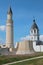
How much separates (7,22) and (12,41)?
33.6 ft

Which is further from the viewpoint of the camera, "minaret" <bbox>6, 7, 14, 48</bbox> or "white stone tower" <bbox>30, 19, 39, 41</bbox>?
"minaret" <bbox>6, 7, 14, 48</bbox>

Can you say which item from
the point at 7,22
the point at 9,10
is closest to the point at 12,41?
the point at 7,22

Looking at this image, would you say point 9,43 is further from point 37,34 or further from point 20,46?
point 20,46

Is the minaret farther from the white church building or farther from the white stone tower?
the white stone tower

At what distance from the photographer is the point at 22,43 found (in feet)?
254

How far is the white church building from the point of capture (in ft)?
257

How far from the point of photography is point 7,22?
111688 mm

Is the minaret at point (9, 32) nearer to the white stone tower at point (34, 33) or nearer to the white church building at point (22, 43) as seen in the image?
the white church building at point (22, 43)

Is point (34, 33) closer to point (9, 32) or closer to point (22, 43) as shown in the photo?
point (9, 32)

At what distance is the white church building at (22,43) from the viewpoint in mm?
78375

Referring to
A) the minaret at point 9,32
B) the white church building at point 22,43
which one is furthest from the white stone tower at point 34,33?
the minaret at point 9,32

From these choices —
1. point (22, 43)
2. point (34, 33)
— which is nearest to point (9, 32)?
point (34, 33)

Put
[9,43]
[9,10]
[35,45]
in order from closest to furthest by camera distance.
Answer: [35,45], [9,43], [9,10]

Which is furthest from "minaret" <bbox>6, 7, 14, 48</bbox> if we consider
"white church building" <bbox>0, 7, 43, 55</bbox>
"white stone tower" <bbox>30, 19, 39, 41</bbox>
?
"white stone tower" <bbox>30, 19, 39, 41</bbox>
